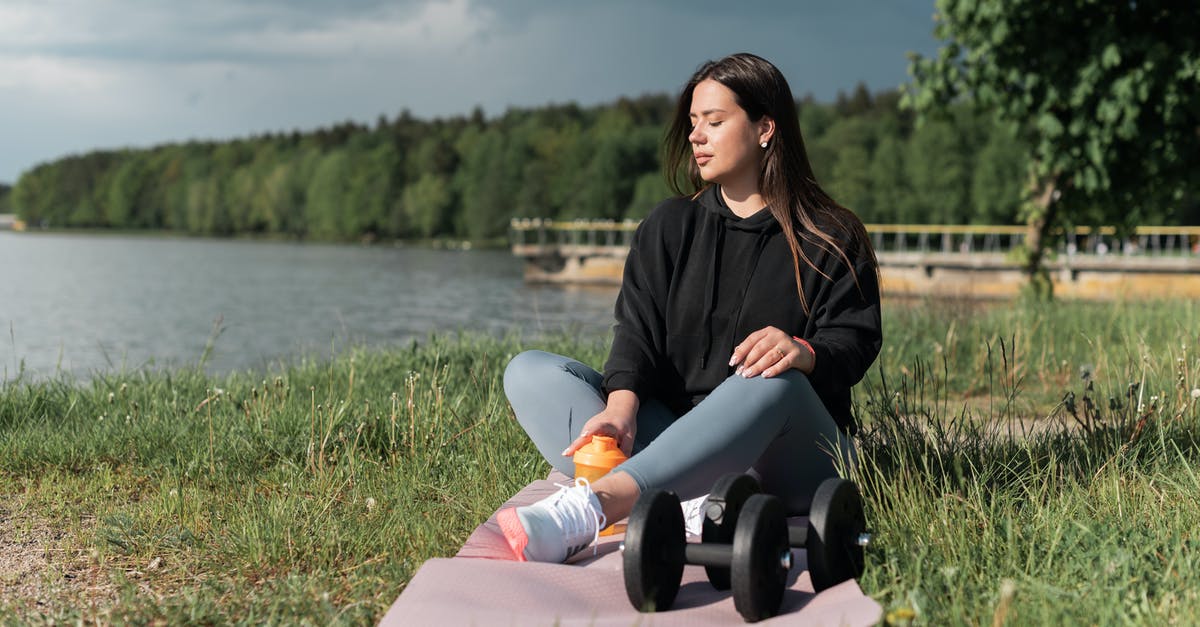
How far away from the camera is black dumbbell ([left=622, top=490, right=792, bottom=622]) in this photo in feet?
6.79

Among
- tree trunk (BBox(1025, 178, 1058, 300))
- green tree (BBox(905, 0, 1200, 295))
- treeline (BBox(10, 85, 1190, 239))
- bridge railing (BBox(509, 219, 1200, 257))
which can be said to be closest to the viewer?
green tree (BBox(905, 0, 1200, 295))

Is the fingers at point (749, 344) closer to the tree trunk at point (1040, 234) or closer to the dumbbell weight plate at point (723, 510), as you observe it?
the dumbbell weight plate at point (723, 510)

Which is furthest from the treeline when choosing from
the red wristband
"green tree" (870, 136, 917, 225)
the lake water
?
the red wristband

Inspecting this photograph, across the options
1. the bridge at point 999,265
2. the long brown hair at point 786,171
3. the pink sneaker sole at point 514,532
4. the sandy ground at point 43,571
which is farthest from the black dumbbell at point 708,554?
the bridge at point 999,265

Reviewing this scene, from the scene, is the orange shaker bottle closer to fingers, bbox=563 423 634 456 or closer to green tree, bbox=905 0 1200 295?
fingers, bbox=563 423 634 456

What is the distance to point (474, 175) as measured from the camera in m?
95.3

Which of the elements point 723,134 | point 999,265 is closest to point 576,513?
point 723,134

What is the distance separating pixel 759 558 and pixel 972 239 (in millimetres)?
56370

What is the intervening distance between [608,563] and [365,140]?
117917 mm

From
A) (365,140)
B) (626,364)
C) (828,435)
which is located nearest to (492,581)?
(626,364)

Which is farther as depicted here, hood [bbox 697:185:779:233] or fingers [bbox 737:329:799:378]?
hood [bbox 697:185:779:233]

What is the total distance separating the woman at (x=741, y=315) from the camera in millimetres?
2713

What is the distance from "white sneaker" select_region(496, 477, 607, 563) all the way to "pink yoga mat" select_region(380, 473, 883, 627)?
4cm

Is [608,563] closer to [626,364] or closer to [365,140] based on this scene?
[626,364]
